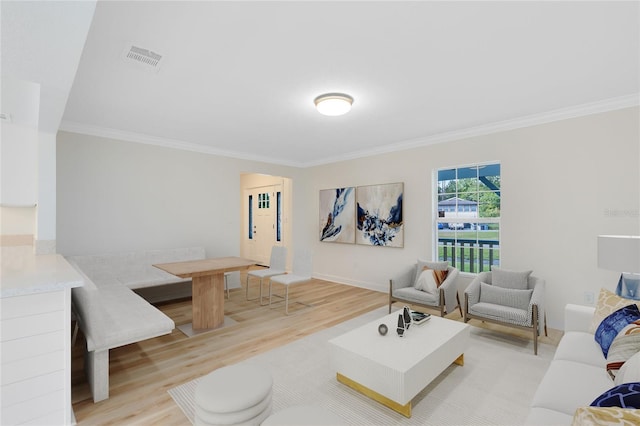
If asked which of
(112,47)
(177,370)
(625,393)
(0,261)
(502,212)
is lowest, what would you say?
(177,370)

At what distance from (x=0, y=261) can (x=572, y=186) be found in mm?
5657

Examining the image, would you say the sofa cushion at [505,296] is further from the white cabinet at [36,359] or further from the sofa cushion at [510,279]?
the white cabinet at [36,359]

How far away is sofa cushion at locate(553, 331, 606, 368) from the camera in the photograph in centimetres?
190

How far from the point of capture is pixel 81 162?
397cm

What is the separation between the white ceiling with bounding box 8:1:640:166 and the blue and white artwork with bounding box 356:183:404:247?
1266 mm

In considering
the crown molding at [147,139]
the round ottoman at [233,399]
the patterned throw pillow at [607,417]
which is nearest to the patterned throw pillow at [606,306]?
the patterned throw pillow at [607,417]

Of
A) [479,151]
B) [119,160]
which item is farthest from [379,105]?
[119,160]

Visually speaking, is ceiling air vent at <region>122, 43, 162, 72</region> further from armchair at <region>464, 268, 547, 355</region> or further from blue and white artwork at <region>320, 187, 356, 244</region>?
blue and white artwork at <region>320, 187, 356, 244</region>

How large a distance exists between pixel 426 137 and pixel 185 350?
167 inches

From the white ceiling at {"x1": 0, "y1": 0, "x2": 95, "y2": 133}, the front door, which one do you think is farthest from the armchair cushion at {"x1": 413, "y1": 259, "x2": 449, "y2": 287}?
the front door

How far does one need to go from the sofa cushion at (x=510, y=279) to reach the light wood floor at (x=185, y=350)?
53 cm

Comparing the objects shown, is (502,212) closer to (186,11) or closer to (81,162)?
(186,11)

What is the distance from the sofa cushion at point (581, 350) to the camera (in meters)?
1.90

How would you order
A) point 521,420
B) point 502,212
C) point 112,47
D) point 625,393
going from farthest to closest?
point 502,212
point 112,47
point 521,420
point 625,393
